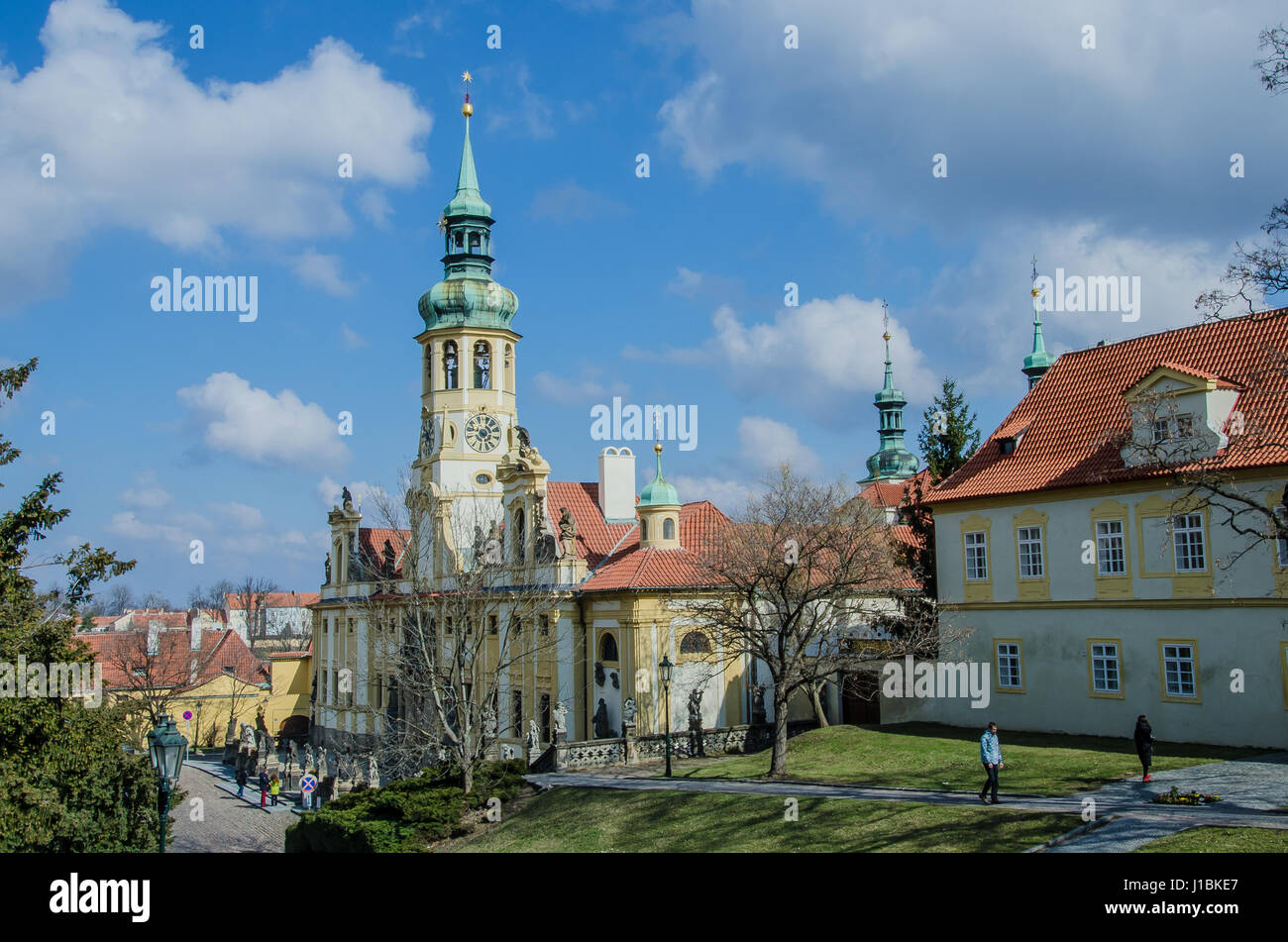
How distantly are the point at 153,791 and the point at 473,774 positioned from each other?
10.0 m

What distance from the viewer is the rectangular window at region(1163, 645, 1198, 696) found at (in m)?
25.9

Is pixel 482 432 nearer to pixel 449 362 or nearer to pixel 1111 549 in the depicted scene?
pixel 449 362

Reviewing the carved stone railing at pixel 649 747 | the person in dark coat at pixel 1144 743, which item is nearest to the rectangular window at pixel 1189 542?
the person in dark coat at pixel 1144 743

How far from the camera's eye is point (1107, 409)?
29688 millimetres

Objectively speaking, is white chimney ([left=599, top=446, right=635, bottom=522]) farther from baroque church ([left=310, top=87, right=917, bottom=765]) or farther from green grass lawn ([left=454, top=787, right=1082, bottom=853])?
green grass lawn ([left=454, top=787, right=1082, bottom=853])

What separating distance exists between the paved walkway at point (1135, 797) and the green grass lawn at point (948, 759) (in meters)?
0.82

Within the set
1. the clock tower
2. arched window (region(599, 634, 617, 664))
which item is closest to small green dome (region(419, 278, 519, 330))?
the clock tower

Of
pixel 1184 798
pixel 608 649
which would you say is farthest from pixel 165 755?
pixel 608 649

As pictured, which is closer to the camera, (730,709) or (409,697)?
(730,709)

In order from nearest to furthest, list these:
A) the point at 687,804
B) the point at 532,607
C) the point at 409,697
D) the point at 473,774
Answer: the point at 687,804 → the point at 473,774 → the point at 532,607 → the point at 409,697

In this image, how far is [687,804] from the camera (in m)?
23.9

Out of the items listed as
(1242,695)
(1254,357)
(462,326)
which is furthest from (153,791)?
(462,326)
